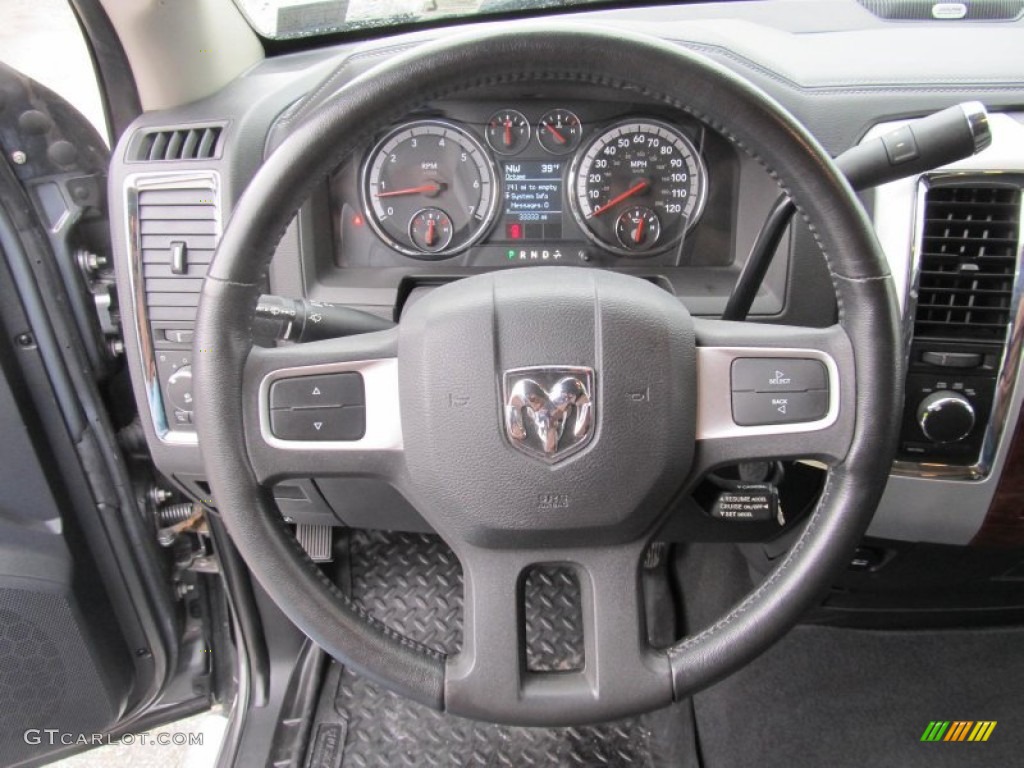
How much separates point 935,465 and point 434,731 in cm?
97

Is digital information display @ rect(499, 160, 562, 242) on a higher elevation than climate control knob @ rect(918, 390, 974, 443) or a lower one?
higher

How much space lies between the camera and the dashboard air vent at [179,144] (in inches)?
44.3

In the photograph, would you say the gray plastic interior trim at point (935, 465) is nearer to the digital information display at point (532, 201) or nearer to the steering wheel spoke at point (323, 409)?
the digital information display at point (532, 201)

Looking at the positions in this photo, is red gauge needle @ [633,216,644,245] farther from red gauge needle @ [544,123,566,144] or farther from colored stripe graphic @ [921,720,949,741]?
colored stripe graphic @ [921,720,949,741]

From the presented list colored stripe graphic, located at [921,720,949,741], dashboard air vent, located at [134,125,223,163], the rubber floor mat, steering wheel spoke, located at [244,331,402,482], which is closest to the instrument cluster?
dashboard air vent, located at [134,125,223,163]

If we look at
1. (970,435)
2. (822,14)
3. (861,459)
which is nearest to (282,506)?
(861,459)

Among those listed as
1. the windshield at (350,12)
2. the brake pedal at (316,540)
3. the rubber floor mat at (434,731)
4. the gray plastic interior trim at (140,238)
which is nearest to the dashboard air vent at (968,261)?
the windshield at (350,12)

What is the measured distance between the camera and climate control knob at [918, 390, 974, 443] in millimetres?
1086

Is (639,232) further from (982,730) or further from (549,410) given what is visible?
(982,730)

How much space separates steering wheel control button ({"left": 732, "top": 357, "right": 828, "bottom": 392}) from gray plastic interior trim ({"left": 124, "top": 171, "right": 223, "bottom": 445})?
0.72 m

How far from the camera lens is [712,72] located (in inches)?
28.0

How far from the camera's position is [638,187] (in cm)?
119

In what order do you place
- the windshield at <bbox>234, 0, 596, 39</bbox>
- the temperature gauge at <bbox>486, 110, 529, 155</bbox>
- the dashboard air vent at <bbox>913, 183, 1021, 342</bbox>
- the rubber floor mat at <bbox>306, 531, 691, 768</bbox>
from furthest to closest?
the rubber floor mat at <bbox>306, 531, 691, 768</bbox> → the windshield at <bbox>234, 0, 596, 39</bbox> → the temperature gauge at <bbox>486, 110, 529, 155</bbox> → the dashboard air vent at <bbox>913, 183, 1021, 342</bbox>

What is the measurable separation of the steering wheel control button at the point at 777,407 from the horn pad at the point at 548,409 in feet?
0.17
